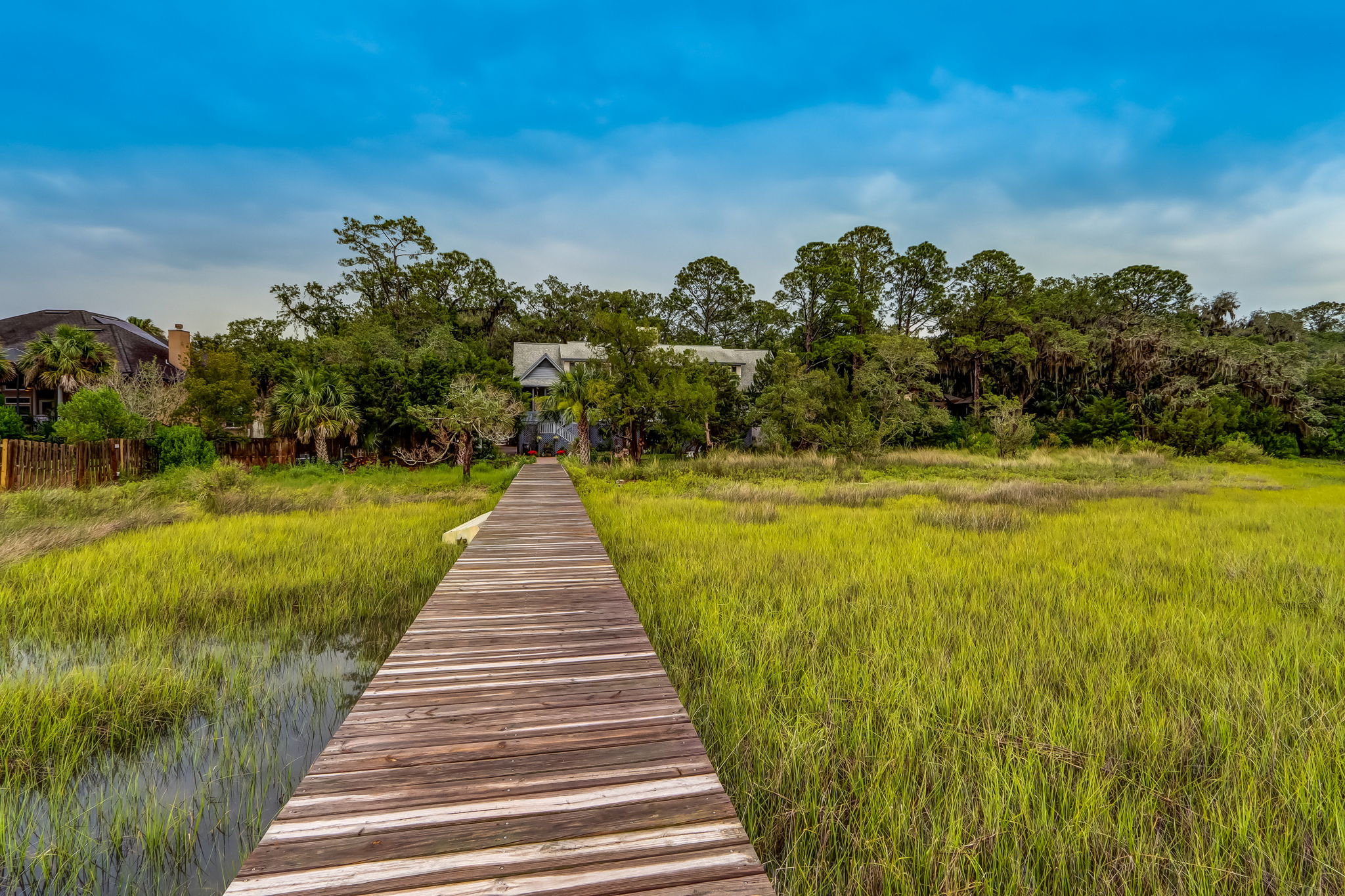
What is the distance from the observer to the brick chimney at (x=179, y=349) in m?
31.7

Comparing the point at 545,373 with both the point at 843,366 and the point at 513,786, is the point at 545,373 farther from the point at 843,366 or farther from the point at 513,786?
the point at 513,786

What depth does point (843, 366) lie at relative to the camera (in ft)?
112

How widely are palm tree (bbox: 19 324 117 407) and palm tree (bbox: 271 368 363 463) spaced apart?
783 cm

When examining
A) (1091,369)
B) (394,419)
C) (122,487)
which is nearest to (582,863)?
Answer: (122,487)

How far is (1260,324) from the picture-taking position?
3444cm

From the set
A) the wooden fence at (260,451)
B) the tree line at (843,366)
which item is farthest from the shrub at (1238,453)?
the wooden fence at (260,451)

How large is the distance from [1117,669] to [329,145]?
140 feet

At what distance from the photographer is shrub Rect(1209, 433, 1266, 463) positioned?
2431 cm

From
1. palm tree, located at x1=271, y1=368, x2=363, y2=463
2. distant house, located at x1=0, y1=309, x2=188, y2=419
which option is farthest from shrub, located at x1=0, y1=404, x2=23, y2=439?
distant house, located at x1=0, y1=309, x2=188, y2=419

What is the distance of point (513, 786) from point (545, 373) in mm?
33804

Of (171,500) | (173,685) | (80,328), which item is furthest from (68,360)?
(173,685)

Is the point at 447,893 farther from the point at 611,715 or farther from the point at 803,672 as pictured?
the point at 803,672

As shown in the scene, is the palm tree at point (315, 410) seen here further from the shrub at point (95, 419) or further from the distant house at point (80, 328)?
the distant house at point (80, 328)

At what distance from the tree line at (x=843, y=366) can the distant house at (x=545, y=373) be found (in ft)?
10.8
